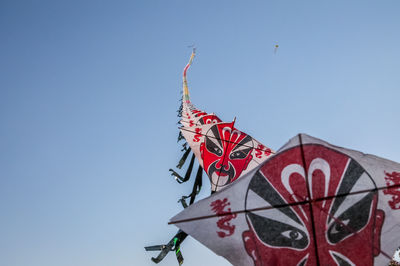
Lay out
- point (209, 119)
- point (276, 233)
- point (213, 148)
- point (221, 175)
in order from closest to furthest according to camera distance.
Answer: point (276, 233) < point (221, 175) < point (213, 148) < point (209, 119)

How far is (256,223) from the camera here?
430 cm

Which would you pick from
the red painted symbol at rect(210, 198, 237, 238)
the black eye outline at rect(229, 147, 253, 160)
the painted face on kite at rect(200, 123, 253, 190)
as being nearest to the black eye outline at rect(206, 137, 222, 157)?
the painted face on kite at rect(200, 123, 253, 190)

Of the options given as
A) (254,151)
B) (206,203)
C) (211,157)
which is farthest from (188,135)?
(206,203)

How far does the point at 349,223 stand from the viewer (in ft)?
13.5

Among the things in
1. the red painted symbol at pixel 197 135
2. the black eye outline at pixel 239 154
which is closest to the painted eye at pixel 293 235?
the black eye outline at pixel 239 154

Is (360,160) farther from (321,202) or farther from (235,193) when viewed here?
(235,193)

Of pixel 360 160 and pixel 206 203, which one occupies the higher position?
pixel 360 160

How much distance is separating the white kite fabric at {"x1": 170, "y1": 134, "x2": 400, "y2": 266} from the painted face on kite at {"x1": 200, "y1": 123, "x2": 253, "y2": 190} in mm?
6914

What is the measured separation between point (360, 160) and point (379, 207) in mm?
666

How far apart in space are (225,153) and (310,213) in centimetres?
818

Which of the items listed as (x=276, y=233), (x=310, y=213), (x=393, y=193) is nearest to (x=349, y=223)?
(x=310, y=213)

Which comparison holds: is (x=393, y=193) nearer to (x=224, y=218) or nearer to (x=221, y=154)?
(x=224, y=218)

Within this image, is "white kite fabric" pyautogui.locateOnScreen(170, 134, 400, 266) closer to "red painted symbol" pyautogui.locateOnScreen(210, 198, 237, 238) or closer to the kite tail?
"red painted symbol" pyautogui.locateOnScreen(210, 198, 237, 238)

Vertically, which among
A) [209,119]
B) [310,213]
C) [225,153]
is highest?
[209,119]
